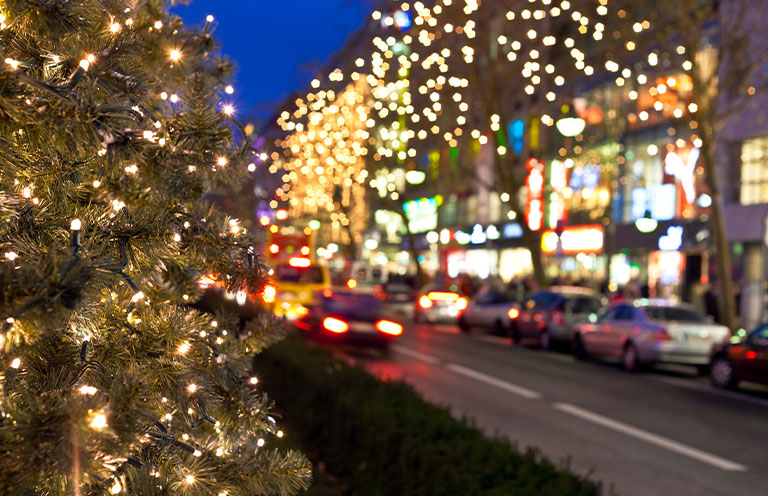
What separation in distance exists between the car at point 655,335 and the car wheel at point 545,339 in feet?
10.6

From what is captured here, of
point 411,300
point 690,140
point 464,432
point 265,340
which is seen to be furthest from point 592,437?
point 411,300

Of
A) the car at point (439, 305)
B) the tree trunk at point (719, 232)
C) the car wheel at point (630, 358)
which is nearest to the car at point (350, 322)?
the car wheel at point (630, 358)

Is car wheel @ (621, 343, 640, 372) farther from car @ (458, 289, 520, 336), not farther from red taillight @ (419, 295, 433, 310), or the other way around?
red taillight @ (419, 295, 433, 310)

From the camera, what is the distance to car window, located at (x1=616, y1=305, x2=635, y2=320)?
20.5 m

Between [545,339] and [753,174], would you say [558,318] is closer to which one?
[545,339]

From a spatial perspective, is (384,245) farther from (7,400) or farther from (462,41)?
(7,400)

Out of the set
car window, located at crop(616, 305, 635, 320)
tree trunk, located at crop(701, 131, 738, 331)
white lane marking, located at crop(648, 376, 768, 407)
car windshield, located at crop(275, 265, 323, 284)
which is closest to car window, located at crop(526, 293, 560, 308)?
car window, located at crop(616, 305, 635, 320)

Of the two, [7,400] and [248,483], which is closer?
[7,400]

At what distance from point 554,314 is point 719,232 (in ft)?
15.7

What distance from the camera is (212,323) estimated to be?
3.44 meters

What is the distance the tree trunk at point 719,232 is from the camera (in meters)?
21.6

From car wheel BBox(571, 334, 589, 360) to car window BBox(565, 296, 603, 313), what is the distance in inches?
91.2

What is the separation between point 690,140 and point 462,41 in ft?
30.5

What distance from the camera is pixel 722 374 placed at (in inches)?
669
